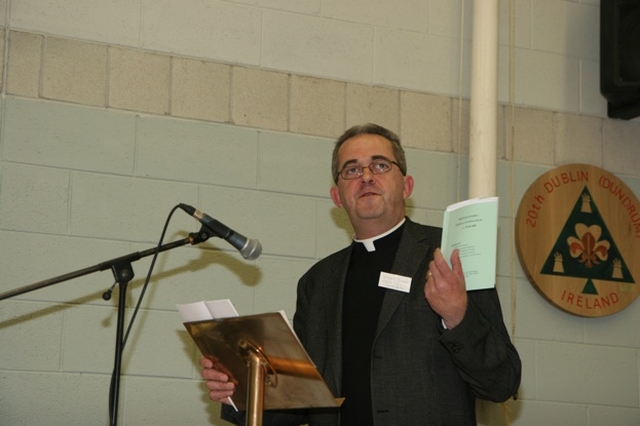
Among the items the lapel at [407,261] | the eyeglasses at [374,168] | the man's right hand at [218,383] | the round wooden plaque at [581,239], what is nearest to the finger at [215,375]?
the man's right hand at [218,383]

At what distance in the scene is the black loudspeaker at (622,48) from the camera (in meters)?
4.38

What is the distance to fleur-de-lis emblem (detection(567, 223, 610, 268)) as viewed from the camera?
14.5ft

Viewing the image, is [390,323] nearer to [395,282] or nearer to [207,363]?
[395,282]

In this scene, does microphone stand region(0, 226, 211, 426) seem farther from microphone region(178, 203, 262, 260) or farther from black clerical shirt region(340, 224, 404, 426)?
black clerical shirt region(340, 224, 404, 426)

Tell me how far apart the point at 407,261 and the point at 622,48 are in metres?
2.02

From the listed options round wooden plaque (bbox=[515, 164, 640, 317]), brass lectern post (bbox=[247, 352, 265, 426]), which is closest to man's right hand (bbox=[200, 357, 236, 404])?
brass lectern post (bbox=[247, 352, 265, 426])

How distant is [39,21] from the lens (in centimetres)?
382

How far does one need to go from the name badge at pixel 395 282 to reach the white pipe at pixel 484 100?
52.9 inches

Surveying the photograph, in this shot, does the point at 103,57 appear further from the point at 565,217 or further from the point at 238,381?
the point at 565,217

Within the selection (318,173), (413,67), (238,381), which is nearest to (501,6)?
(413,67)

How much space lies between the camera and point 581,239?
4445mm

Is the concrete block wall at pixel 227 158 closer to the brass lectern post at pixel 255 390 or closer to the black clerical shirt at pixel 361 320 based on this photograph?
the black clerical shirt at pixel 361 320

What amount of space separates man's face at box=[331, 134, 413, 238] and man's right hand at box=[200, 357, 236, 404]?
73 cm

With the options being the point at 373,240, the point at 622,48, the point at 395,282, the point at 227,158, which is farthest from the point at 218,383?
the point at 622,48
